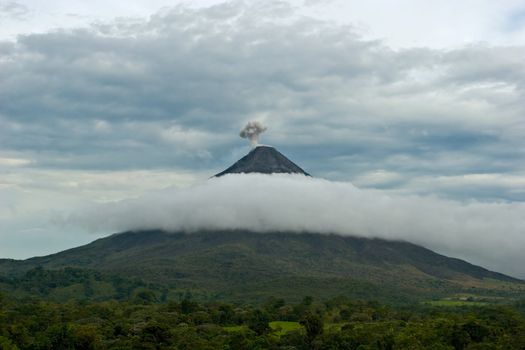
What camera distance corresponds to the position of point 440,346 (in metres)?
74.7

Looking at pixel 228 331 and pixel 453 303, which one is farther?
pixel 453 303

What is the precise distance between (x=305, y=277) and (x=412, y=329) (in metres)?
106

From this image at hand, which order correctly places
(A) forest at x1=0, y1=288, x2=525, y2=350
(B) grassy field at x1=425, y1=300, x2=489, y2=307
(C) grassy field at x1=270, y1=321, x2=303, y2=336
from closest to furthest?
(A) forest at x1=0, y1=288, x2=525, y2=350 → (C) grassy field at x1=270, y1=321, x2=303, y2=336 → (B) grassy field at x1=425, y1=300, x2=489, y2=307

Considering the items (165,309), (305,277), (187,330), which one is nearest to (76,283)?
(305,277)

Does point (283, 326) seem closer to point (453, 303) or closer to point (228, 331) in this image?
point (228, 331)

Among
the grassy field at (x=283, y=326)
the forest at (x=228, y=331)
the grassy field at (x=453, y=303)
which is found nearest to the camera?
the forest at (x=228, y=331)

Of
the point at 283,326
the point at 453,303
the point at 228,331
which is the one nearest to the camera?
the point at 228,331

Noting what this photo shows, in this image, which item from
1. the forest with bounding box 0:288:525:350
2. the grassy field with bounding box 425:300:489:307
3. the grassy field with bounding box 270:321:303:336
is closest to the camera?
the forest with bounding box 0:288:525:350

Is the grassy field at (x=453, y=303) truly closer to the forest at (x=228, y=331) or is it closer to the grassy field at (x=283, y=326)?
the forest at (x=228, y=331)

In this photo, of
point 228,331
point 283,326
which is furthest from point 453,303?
point 228,331

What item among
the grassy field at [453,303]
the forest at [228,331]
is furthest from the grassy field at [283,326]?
the grassy field at [453,303]

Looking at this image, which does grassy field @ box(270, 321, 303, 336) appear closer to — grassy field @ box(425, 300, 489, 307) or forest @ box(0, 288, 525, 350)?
forest @ box(0, 288, 525, 350)

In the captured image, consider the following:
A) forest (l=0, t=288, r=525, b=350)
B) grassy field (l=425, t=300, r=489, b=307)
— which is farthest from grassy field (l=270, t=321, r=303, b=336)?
grassy field (l=425, t=300, r=489, b=307)

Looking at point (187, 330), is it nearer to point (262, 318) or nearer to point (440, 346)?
point (262, 318)
